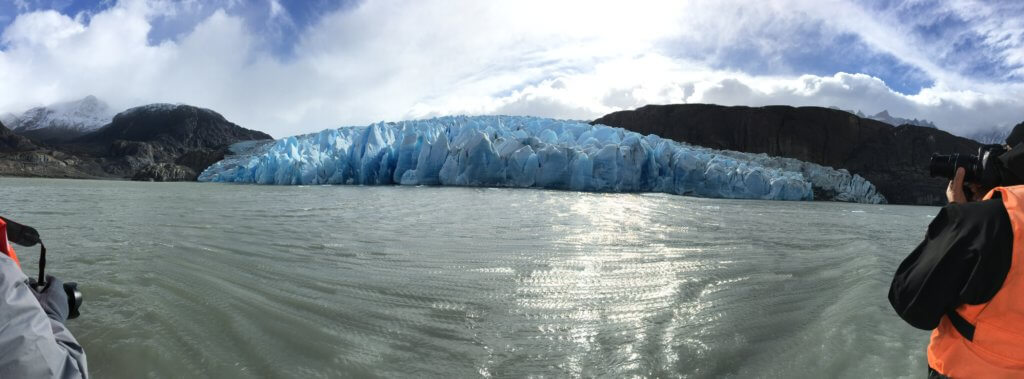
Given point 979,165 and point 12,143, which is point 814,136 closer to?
point 979,165

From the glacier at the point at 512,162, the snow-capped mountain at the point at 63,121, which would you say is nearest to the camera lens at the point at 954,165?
the glacier at the point at 512,162

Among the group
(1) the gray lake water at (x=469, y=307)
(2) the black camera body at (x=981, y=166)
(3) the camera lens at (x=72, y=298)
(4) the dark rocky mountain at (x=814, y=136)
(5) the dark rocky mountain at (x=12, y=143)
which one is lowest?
(1) the gray lake water at (x=469, y=307)

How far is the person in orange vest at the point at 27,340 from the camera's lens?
113 centimetres

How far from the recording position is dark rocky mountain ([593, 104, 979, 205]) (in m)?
62.8

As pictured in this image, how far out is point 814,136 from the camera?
71125 millimetres

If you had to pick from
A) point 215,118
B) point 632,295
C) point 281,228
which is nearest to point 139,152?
point 215,118

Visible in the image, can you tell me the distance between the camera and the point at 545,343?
2984 millimetres

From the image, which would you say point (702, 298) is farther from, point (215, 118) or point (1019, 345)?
point (215, 118)

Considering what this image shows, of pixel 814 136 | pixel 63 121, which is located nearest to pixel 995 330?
pixel 814 136

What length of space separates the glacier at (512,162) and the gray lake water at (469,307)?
69.0 feet

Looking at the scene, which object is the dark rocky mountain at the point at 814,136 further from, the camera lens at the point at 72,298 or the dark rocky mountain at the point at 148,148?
the camera lens at the point at 72,298

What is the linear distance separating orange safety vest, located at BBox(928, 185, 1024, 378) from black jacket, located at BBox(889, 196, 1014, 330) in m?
0.02

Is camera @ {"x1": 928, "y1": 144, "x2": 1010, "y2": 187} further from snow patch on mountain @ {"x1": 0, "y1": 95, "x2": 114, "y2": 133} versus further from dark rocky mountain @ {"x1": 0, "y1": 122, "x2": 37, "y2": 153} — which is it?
snow patch on mountain @ {"x1": 0, "y1": 95, "x2": 114, "y2": 133}

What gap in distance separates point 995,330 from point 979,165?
695 mm
